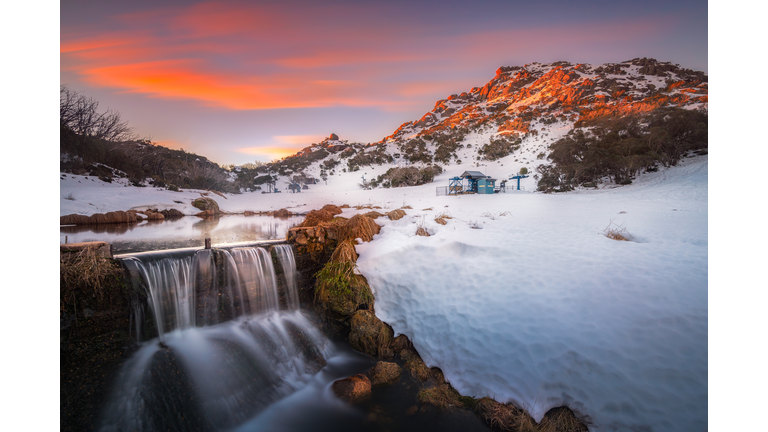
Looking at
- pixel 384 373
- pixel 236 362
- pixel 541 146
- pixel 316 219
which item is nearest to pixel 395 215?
pixel 316 219

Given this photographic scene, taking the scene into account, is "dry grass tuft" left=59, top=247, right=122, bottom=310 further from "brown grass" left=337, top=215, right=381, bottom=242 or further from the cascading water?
"brown grass" left=337, top=215, right=381, bottom=242

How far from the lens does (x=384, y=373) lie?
3.47 meters

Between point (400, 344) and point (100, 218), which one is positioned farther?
point (100, 218)

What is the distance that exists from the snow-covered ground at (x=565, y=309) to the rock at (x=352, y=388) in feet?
3.12

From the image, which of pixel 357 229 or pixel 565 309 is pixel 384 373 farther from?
pixel 357 229

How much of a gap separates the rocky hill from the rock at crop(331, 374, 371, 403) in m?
8.19

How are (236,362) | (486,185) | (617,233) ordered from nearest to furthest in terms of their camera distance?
(236,362), (617,233), (486,185)

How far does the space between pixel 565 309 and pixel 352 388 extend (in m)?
2.93

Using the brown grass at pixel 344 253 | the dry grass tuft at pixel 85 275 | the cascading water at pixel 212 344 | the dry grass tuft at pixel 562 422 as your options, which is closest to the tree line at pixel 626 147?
the dry grass tuft at pixel 562 422

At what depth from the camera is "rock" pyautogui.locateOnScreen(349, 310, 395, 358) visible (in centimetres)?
409

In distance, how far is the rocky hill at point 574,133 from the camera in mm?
8797

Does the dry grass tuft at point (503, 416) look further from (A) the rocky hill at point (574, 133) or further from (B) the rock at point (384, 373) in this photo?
(A) the rocky hill at point (574, 133)

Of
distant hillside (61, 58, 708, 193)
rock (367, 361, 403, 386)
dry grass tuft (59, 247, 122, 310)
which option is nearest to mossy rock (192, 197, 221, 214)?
distant hillside (61, 58, 708, 193)

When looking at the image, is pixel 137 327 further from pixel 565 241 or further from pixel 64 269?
pixel 565 241
